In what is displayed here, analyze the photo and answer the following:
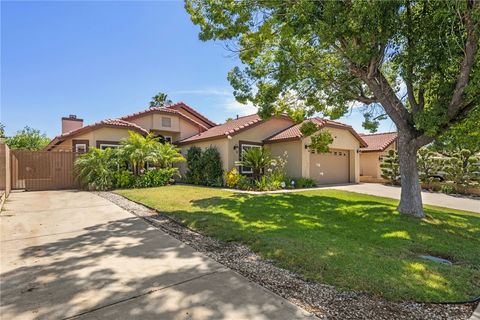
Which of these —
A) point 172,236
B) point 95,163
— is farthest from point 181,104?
point 172,236

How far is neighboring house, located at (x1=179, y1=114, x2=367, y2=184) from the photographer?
57.6 ft

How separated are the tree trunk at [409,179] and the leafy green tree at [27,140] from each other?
3509cm

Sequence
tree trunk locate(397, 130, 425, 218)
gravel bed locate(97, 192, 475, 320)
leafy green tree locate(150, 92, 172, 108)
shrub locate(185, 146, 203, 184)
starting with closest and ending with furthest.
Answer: gravel bed locate(97, 192, 475, 320)
tree trunk locate(397, 130, 425, 218)
shrub locate(185, 146, 203, 184)
leafy green tree locate(150, 92, 172, 108)

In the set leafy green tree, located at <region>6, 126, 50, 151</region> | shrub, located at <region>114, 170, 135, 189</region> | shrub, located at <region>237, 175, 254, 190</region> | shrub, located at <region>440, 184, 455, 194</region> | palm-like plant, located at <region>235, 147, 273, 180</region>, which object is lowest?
shrub, located at <region>440, 184, 455, 194</region>

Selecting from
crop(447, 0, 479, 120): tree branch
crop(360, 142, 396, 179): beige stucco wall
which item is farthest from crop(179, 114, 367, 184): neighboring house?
crop(447, 0, 479, 120): tree branch

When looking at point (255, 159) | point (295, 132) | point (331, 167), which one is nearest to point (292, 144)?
point (295, 132)

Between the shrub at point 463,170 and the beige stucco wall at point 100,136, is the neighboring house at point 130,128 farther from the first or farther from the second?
the shrub at point 463,170

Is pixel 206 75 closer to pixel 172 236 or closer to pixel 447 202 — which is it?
pixel 172 236

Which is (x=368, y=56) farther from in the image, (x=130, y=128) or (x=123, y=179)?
(x=130, y=128)

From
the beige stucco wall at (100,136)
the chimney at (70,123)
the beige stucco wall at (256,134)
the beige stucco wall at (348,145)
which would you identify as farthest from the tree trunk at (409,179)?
the chimney at (70,123)

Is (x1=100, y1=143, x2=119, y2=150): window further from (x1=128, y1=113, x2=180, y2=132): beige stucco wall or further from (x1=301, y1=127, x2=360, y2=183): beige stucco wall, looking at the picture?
(x1=301, y1=127, x2=360, y2=183): beige stucco wall

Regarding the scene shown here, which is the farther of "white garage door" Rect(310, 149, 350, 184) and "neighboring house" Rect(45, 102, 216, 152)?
"white garage door" Rect(310, 149, 350, 184)

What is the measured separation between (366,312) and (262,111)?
960 centimetres

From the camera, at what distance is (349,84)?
10.5 meters
